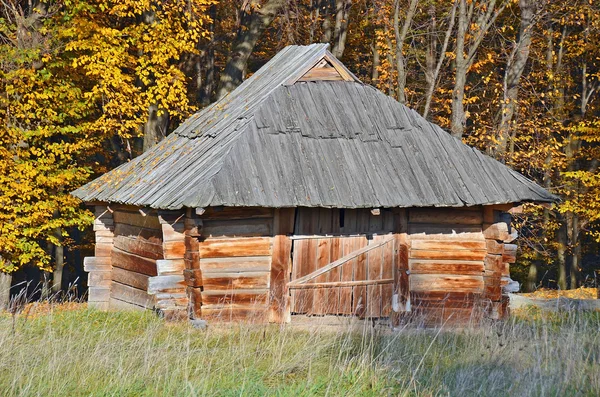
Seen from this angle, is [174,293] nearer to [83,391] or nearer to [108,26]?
[83,391]

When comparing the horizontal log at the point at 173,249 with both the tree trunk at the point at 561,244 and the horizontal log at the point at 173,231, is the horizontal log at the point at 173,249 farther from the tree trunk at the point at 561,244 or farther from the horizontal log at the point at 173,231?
the tree trunk at the point at 561,244

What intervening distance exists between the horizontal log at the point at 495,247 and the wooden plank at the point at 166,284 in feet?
16.0

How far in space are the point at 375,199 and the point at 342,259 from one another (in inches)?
51.1

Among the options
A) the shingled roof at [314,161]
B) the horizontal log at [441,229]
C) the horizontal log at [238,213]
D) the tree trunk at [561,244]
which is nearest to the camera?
the shingled roof at [314,161]

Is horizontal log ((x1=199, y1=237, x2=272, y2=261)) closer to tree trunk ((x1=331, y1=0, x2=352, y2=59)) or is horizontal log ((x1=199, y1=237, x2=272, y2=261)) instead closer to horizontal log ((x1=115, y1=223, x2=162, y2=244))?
horizontal log ((x1=115, y1=223, x2=162, y2=244))

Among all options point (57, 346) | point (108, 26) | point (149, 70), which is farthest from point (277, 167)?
point (108, 26)

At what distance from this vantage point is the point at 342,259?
507 inches

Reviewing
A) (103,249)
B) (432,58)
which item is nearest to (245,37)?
(432,58)

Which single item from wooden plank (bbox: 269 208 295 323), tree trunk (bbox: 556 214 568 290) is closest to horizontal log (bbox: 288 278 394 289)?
wooden plank (bbox: 269 208 295 323)

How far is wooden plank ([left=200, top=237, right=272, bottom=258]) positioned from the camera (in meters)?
12.4

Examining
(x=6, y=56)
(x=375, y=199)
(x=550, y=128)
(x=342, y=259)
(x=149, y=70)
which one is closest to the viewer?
(x=375, y=199)

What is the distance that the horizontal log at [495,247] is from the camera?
1320 centimetres

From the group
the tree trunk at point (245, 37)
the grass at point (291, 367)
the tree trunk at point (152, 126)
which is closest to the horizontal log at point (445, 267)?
the grass at point (291, 367)

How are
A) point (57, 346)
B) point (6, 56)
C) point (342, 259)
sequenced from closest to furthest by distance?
point (57, 346) → point (342, 259) → point (6, 56)
